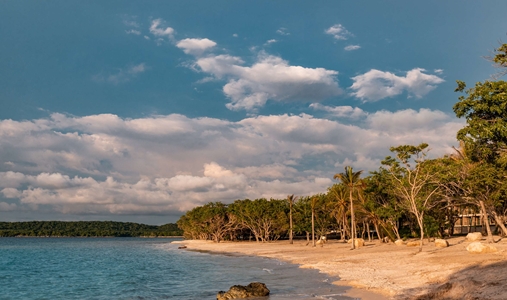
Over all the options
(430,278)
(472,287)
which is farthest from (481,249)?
(472,287)

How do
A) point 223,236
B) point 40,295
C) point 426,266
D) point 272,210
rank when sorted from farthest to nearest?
point 223,236
point 272,210
point 40,295
point 426,266

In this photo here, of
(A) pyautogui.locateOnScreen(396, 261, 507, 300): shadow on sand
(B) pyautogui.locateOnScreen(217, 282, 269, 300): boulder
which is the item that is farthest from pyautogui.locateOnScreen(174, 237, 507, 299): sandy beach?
(B) pyautogui.locateOnScreen(217, 282, 269, 300): boulder

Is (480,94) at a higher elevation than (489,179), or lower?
higher

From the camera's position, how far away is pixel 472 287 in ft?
57.4

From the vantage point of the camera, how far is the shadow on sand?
52.8 ft

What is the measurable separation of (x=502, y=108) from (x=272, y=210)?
8082 centimetres

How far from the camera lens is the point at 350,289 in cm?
2344

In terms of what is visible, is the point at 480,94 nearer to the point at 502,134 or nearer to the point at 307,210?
the point at 502,134

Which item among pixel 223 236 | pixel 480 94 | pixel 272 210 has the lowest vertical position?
pixel 223 236

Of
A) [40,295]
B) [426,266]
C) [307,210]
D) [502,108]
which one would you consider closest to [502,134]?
[502,108]

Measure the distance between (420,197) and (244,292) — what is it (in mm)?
32655

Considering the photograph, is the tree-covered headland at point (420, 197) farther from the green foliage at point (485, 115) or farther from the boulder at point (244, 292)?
the boulder at point (244, 292)

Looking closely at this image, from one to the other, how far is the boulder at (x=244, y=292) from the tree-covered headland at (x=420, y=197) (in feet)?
52.0

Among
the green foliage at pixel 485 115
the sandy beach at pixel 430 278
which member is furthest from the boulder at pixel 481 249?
the green foliage at pixel 485 115
